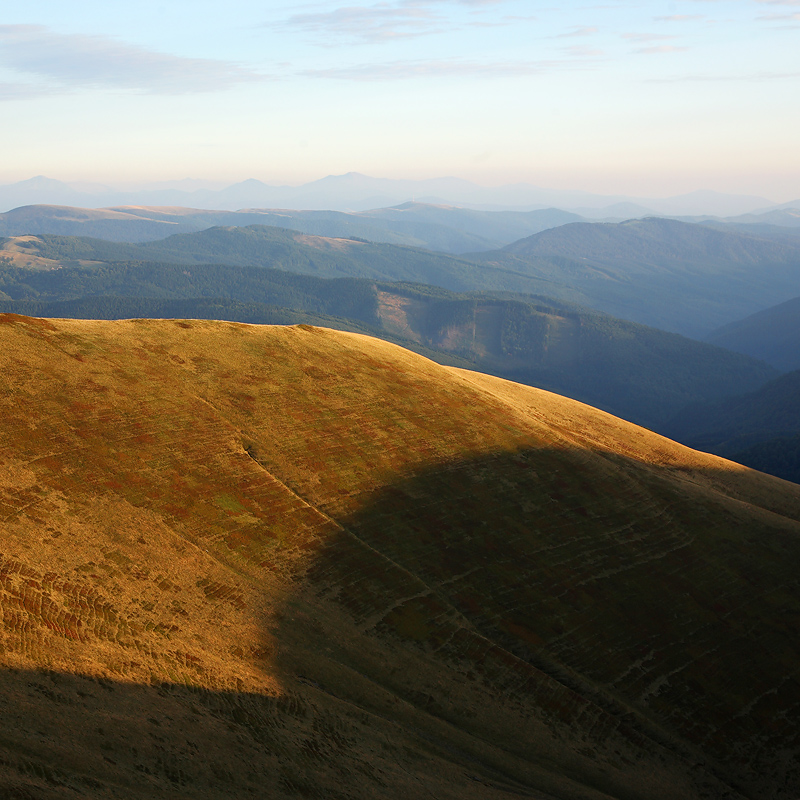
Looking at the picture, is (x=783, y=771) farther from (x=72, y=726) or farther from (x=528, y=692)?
(x=72, y=726)

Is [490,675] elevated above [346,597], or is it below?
below

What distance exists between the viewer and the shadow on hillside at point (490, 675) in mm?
43875

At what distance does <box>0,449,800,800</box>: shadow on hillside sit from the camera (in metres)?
43.9

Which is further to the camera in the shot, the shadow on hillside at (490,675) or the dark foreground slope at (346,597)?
the dark foreground slope at (346,597)

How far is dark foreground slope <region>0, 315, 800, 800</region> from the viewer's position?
159ft

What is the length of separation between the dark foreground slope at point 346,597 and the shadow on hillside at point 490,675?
282mm

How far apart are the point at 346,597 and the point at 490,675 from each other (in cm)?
1731

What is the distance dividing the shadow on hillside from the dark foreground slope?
0.28 m

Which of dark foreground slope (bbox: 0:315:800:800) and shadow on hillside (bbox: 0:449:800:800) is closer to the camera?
shadow on hillside (bbox: 0:449:800:800)

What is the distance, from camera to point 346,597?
7331 centimetres

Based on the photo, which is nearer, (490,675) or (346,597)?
(490,675)

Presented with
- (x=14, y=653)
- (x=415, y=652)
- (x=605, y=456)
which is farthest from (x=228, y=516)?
(x=605, y=456)

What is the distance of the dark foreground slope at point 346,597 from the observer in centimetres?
4844

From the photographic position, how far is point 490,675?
69938mm
